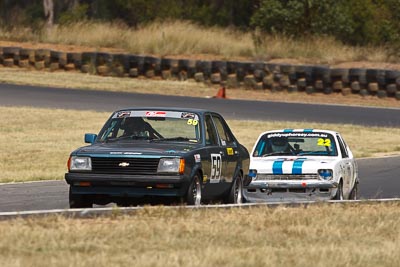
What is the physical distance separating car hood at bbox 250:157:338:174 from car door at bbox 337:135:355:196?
8.2 inches

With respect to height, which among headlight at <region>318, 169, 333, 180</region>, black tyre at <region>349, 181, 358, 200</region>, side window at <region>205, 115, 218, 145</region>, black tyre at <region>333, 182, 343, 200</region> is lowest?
black tyre at <region>349, 181, 358, 200</region>

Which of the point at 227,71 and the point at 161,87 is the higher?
the point at 227,71

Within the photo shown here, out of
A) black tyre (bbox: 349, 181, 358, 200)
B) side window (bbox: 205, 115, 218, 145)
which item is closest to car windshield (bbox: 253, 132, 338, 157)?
black tyre (bbox: 349, 181, 358, 200)

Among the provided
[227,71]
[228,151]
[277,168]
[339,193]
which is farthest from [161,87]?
[228,151]

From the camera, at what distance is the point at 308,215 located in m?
12.8

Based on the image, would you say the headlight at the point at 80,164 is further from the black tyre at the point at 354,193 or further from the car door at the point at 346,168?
the black tyre at the point at 354,193

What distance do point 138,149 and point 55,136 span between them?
42.0ft

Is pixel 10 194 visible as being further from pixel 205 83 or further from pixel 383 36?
pixel 383 36

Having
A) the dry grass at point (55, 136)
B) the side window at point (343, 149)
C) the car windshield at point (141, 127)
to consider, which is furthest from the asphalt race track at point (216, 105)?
the car windshield at point (141, 127)

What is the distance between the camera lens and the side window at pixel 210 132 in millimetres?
15430

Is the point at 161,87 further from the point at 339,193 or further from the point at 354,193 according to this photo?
the point at 339,193

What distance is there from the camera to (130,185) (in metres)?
14.0

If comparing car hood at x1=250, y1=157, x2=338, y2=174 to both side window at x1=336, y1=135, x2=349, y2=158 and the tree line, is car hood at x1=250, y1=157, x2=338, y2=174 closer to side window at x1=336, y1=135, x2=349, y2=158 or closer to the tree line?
side window at x1=336, y1=135, x2=349, y2=158

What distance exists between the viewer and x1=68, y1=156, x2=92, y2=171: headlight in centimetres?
1418
